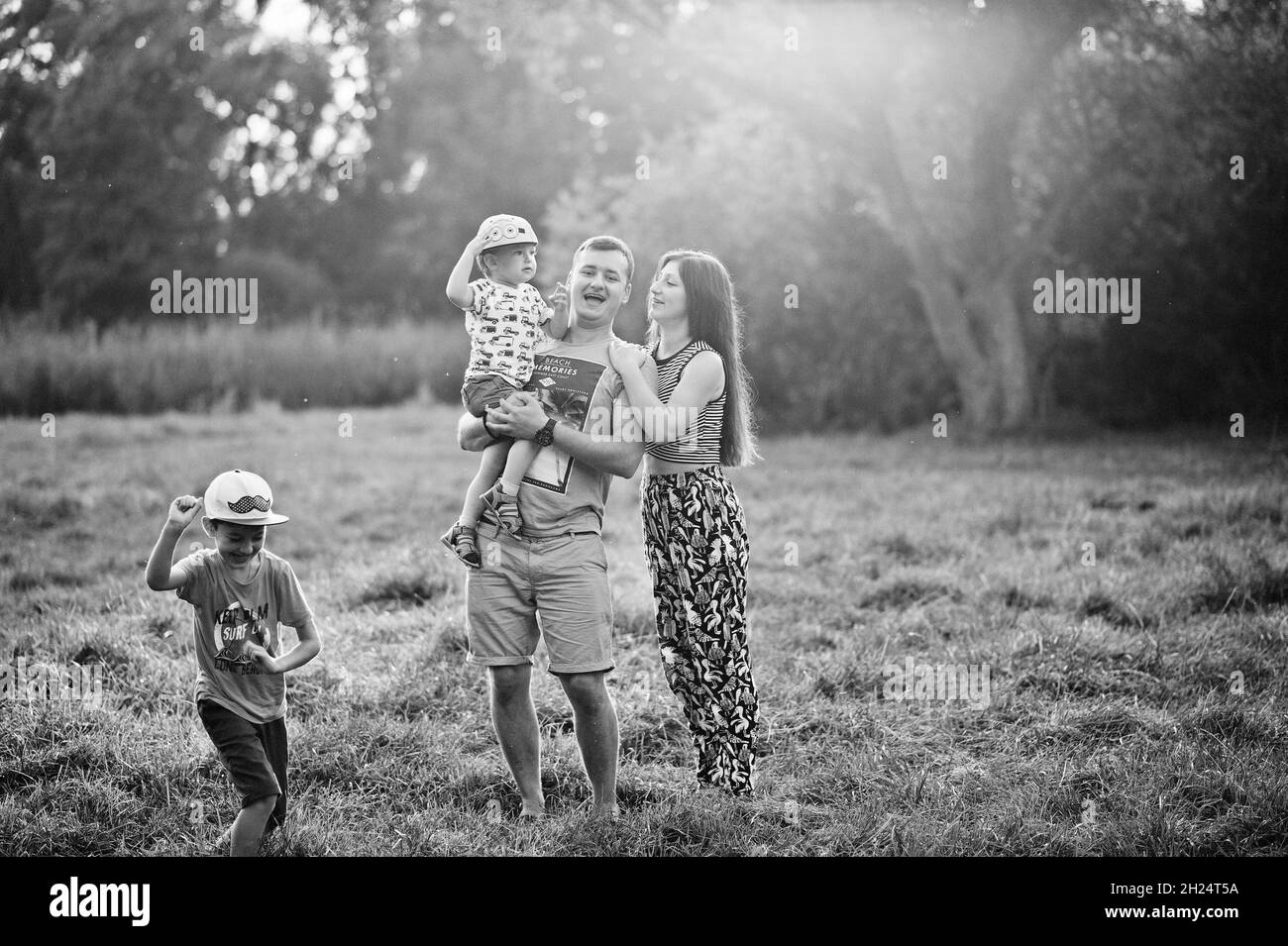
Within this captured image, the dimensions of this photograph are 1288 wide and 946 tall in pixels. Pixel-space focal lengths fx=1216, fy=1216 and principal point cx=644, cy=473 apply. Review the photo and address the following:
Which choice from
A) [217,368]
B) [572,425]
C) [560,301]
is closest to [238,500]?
[572,425]

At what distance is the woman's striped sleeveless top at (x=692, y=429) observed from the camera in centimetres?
415

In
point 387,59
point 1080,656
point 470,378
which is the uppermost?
point 387,59

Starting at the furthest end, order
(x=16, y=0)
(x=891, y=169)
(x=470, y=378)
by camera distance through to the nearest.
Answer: (x=16, y=0), (x=891, y=169), (x=470, y=378)

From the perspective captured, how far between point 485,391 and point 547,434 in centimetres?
27

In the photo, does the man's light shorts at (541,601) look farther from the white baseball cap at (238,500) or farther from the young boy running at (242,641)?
the white baseball cap at (238,500)

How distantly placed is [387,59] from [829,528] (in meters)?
29.0

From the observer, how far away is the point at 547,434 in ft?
12.8

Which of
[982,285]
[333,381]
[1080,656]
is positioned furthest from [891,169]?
[1080,656]

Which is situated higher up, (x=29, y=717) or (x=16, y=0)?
(x=16, y=0)

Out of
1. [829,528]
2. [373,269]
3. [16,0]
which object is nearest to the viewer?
[829,528]
